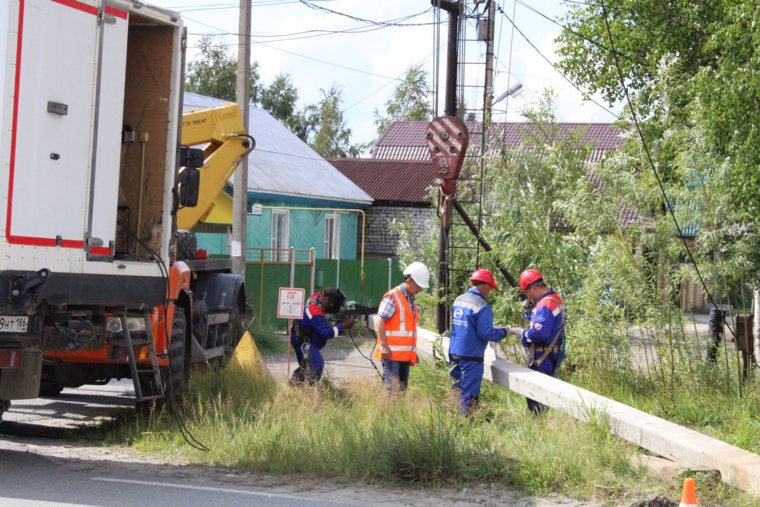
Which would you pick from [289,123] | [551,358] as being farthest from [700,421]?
[289,123]

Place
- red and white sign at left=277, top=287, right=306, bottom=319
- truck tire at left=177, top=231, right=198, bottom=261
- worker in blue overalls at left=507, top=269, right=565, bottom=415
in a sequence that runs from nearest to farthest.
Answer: worker in blue overalls at left=507, top=269, right=565, bottom=415 < truck tire at left=177, top=231, right=198, bottom=261 < red and white sign at left=277, top=287, right=306, bottom=319

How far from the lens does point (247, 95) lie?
1803 cm

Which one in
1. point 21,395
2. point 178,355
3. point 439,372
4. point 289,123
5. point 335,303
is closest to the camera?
point 21,395

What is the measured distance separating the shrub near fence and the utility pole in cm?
578

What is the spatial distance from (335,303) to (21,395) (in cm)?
485

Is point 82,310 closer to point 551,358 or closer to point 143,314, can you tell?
point 143,314

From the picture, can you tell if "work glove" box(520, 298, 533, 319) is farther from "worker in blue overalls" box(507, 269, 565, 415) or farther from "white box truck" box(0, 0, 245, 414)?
"white box truck" box(0, 0, 245, 414)

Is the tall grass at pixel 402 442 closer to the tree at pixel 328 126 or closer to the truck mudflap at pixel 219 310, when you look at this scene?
the truck mudflap at pixel 219 310

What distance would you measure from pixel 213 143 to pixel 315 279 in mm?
9883

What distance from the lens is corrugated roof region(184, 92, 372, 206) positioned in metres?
27.7

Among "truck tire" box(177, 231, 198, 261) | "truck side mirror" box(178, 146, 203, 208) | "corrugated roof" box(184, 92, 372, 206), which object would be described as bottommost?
"truck tire" box(177, 231, 198, 261)

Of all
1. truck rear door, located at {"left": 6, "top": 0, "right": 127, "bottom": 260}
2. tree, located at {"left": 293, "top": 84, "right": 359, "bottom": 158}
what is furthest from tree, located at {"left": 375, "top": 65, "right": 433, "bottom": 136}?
truck rear door, located at {"left": 6, "top": 0, "right": 127, "bottom": 260}

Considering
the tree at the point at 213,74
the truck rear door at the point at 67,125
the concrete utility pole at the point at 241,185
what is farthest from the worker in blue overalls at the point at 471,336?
the tree at the point at 213,74

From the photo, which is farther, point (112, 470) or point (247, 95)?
point (247, 95)
